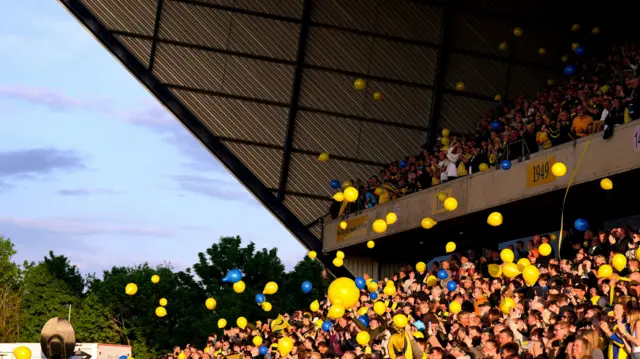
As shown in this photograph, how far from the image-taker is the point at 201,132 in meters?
31.6

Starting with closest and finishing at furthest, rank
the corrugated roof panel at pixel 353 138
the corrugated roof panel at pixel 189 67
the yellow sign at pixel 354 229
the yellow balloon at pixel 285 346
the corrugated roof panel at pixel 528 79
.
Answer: the yellow balloon at pixel 285 346 < the yellow sign at pixel 354 229 < the corrugated roof panel at pixel 189 67 < the corrugated roof panel at pixel 528 79 < the corrugated roof panel at pixel 353 138

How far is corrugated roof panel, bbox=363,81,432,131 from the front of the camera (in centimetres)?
3210

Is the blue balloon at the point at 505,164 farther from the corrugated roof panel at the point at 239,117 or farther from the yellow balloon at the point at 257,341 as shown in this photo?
the corrugated roof panel at the point at 239,117

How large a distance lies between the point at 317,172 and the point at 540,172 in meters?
12.3

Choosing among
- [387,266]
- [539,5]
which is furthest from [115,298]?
[539,5]

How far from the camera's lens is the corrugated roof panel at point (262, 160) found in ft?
105

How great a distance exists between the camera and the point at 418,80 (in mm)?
Answer: 32094

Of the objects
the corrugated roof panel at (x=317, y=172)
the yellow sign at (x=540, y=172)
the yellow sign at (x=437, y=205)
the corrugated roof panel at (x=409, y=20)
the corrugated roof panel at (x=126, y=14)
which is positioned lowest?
the yellow sign at (x=540, y=172)

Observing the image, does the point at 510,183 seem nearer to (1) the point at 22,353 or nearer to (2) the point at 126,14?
(1) the point at 22,353

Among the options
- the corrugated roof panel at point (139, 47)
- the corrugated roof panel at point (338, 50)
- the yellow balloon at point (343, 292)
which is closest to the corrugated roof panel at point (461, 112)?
the corrugated roof panel at point (338, 50)

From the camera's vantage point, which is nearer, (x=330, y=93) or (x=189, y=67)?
(x=189, y=67)

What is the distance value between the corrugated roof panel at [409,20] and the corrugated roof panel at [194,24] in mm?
4843

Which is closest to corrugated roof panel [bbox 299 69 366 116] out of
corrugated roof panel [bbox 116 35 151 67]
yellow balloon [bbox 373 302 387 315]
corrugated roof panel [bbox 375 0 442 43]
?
corrugated roof panel [bbox 375 0 442 43]

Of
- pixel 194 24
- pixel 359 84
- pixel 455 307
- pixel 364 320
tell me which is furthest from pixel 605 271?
pixel 194 24
